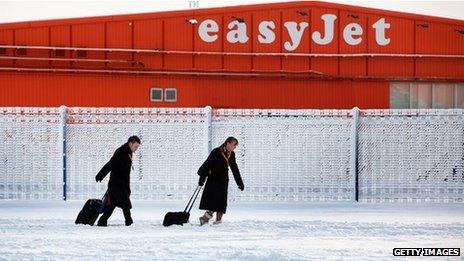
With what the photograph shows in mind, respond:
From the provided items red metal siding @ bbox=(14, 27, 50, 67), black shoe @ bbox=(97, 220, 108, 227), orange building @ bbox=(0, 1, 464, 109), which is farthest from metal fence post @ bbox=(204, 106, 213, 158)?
red metal siding @ bbox=(14, 27, 50, 67)

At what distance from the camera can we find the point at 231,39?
26.7m

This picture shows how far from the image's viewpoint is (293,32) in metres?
26.8

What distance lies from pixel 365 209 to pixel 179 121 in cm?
395

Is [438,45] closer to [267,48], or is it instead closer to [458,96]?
[458,96]

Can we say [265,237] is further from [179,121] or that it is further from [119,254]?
[179,121]

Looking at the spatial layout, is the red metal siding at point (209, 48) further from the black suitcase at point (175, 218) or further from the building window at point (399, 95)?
the black suitcase at point (175, 218)

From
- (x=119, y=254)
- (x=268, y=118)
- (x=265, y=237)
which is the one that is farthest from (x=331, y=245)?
(x=268, y=118)

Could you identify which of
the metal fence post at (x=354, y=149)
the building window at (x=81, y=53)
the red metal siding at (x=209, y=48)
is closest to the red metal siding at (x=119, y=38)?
the building window at (x=81, y=53)

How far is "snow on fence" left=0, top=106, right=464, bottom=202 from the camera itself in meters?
16.6

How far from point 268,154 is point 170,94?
10174 mm

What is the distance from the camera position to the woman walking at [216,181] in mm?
13297

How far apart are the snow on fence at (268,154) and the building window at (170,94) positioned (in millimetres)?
9357

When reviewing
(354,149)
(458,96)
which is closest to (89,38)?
(458,96)

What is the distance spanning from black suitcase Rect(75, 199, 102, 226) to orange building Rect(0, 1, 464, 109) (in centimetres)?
1312
